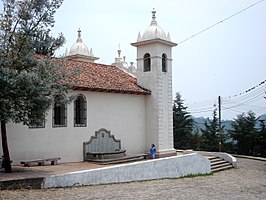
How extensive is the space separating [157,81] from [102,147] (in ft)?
17.3

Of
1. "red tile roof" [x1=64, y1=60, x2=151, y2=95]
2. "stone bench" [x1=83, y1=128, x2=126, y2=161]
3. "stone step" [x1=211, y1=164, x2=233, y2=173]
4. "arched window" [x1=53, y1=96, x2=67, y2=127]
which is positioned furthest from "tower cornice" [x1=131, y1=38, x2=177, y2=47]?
"stone step" [x1=211, y1=164, x2=233, y2=173]

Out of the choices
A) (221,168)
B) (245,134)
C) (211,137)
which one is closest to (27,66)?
(221,168)

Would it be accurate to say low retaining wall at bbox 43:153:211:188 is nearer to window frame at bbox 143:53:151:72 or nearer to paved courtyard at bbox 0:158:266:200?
paved courtyard at bbox 0:158:266:200

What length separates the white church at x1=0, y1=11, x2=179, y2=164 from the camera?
53.3 ft

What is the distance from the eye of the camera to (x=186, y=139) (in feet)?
125

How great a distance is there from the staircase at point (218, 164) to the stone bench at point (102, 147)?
19.4 ft

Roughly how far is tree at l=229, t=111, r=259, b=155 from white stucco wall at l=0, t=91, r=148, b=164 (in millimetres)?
16358

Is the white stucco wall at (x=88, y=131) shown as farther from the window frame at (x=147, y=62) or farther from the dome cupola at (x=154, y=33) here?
the dome cupola at (x=154, y=33)

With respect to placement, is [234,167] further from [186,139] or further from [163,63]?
[186,139]

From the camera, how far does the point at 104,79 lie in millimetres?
20062

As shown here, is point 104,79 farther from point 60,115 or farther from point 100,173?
point 100,173

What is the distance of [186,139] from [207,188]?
2430cm

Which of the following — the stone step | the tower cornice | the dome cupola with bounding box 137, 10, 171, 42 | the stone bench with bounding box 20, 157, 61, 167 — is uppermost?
the dome cupola with bounding box 137, 10, 171, 42

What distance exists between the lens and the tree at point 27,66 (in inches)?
456
